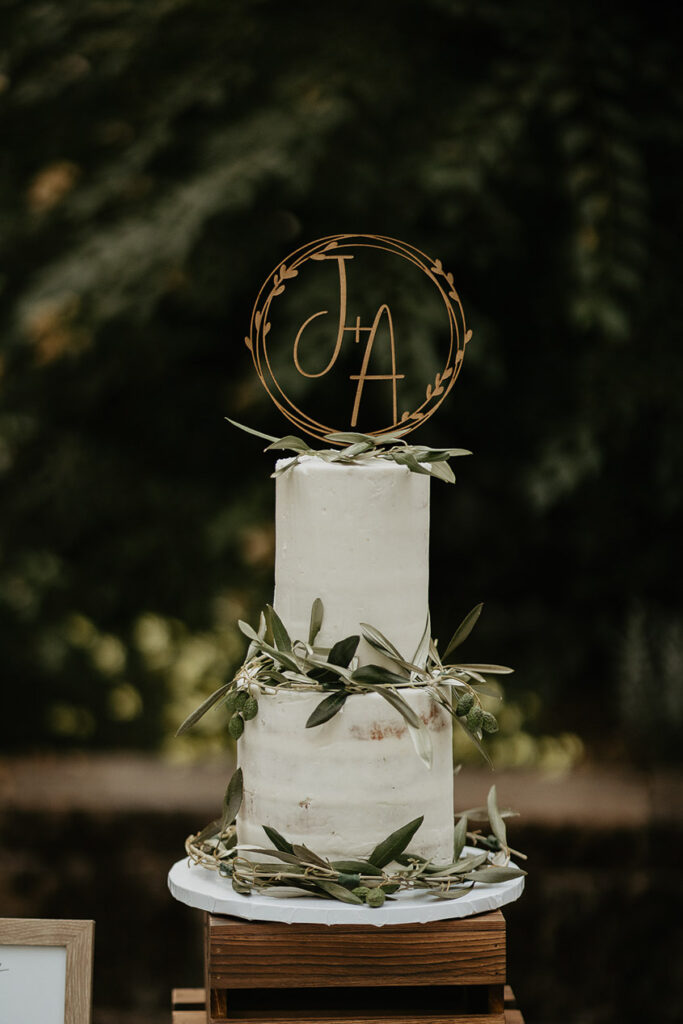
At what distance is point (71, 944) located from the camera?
1458 millimetres

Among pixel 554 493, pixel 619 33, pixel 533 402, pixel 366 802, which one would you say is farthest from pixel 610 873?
pixel 619 33

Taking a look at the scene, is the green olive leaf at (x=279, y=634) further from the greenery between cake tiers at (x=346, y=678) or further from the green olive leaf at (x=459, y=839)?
the green olive leaf at (x=459, y=839)

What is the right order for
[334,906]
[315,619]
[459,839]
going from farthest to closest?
[459,839] < [315,619] < [334,906]

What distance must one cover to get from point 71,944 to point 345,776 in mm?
400

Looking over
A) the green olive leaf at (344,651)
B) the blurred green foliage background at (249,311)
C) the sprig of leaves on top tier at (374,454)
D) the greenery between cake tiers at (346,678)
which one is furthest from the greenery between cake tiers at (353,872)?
the blurred green foliage background at (249,311)

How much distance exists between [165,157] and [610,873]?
8.55 ft

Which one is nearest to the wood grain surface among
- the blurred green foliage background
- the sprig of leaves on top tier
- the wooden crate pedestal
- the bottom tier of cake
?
the wooden crate pedestal

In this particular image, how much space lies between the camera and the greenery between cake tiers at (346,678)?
1.47 metres

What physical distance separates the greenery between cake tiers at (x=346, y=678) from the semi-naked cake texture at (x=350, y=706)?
14mm

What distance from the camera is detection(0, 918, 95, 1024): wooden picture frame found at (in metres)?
1.45

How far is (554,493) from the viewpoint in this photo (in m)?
3.35

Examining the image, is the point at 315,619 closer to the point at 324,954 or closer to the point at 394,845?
the point at 394,845

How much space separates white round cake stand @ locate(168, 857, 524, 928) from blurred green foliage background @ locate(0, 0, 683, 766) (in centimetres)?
198

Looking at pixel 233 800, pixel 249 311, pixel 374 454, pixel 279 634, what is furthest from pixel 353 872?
pixel 249 311
